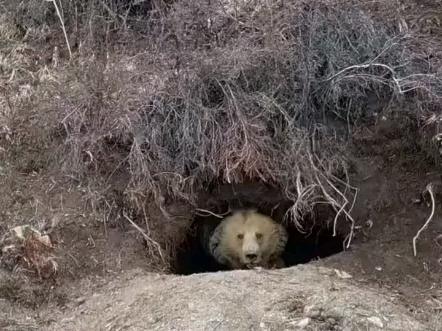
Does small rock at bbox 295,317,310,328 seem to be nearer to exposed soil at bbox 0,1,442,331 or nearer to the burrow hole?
exposed soil at bbox 0,1,442,331

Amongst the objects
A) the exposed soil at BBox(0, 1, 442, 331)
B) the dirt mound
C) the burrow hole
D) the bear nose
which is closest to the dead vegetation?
the exposed soil at BBox(0, 1, 442, 331)

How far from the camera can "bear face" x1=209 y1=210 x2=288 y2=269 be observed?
5.96m

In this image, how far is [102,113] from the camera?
18.6 feet

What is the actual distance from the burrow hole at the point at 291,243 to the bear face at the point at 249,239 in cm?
11

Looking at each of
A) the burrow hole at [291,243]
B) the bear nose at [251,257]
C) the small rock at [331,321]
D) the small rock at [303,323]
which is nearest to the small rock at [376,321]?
the small rock at [331,321]

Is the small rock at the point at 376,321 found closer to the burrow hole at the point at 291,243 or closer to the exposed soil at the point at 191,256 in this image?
the exposed soil at the point at 191,256

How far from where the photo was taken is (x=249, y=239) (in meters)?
5.95

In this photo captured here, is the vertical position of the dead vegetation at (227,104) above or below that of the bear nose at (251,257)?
above

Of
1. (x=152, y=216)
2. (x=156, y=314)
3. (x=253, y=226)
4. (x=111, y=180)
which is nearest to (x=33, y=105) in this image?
(x=111, y=180)

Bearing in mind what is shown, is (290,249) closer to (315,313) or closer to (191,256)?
(191,256)

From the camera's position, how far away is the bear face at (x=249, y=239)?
596cm

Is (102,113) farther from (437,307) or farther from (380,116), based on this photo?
(437,307)

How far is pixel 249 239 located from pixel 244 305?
5.15 feet

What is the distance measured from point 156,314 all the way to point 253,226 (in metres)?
1.74
